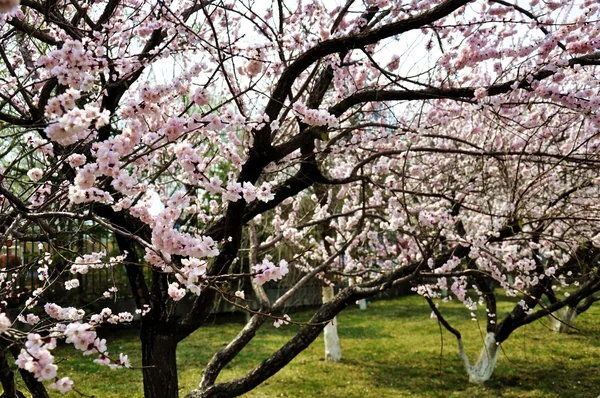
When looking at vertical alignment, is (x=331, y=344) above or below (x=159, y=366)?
below

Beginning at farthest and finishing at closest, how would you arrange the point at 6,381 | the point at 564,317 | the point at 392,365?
the point at 564,317 < the point at 392,365 < the point at 6,381

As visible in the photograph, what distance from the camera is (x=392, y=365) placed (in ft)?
26.9

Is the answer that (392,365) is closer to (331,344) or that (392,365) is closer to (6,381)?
(331,344)

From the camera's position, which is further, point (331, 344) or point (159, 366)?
point (331, 344)

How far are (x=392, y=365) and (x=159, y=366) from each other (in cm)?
545

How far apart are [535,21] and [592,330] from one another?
29.1ft

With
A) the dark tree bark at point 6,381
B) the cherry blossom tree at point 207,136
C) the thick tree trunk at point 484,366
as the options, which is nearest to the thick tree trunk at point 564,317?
the thick tree trunk at point 484,366

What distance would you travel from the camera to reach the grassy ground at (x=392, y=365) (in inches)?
266

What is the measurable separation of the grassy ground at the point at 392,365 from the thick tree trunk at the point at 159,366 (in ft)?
8.23

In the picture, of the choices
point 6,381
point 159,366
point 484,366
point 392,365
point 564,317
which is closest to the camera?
point 6,381

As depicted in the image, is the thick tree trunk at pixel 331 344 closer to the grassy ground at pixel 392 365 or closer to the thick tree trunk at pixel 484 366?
the grassy ground at pixel 392 365

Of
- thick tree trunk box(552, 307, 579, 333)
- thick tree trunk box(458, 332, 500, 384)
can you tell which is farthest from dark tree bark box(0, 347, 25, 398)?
thick tree trunk box(552, 307, 579, 333)

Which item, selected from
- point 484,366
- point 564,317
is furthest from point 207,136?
point 564,317

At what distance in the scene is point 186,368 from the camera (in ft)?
25.8
